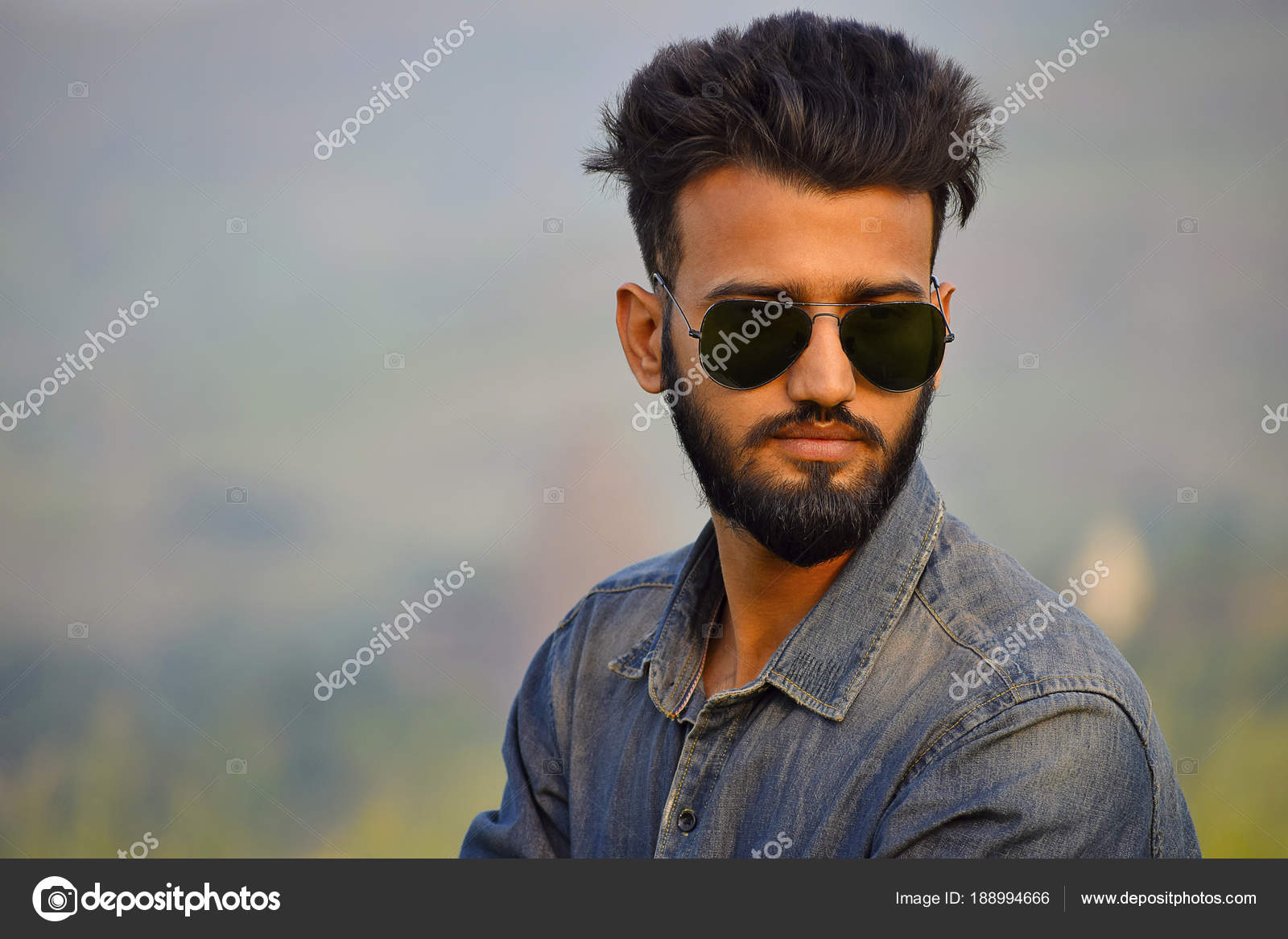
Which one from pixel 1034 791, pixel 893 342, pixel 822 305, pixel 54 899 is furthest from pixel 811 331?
pixel 54 899

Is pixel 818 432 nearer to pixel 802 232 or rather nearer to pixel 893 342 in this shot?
pixel 893 342

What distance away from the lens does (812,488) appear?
95.1 inches

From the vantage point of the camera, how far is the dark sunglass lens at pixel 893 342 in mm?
2371

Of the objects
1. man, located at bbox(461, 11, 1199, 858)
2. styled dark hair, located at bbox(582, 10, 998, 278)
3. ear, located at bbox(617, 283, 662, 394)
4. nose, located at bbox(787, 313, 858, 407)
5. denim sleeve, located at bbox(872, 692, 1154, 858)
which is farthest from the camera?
ear, located at bbox(617, 283, 662, 394)

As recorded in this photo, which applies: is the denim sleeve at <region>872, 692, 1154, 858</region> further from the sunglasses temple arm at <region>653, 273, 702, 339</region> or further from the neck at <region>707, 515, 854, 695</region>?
the sunglasses temple arm at <region>653, 273, 702, 339</region>

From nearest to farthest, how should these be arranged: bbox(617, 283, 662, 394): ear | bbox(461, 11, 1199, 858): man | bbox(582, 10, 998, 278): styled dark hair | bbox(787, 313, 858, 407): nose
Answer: bbox(461, 11, 1199, 858): man < bbox(787, 313, 858, 407): nose < bbox(582, 10, 998, 278): styled dark hair < bbox(617, 283, 662, 394): ear

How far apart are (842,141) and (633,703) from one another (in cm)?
148

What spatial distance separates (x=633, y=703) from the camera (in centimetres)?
292

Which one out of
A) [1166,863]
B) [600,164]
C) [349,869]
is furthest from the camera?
[600,164]

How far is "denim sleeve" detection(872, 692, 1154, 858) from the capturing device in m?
2.04

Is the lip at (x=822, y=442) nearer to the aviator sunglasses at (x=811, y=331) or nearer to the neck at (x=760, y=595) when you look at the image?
the aviator sunglasses at (x=811, y=331)

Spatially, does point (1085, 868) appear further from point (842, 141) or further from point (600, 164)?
point (600, 164)

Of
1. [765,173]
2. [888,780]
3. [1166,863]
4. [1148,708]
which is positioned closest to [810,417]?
[765,173]

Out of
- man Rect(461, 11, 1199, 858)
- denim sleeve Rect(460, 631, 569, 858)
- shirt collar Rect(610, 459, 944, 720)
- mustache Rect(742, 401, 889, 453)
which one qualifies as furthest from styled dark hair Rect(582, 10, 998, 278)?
denim sleeve Rect(460, 631, 569, 858)
